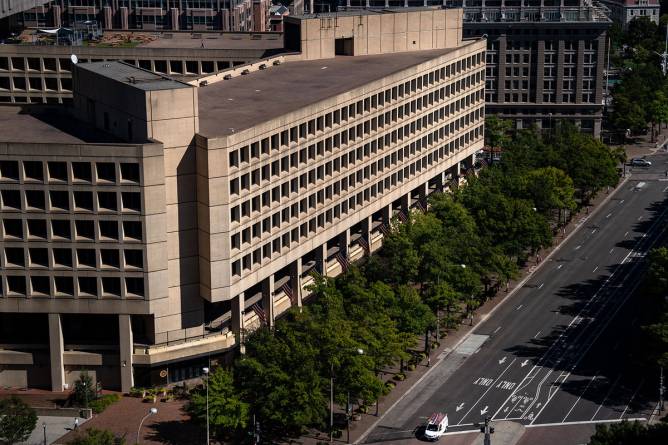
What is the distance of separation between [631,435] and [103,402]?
56.1 meters

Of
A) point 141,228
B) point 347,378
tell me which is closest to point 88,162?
point 141,228

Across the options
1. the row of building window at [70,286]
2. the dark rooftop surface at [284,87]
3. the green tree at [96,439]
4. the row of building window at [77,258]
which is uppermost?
the dark rooftop surface at [284,87]

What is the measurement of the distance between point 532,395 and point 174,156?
153 feet

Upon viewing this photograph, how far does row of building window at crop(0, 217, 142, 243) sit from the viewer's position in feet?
424

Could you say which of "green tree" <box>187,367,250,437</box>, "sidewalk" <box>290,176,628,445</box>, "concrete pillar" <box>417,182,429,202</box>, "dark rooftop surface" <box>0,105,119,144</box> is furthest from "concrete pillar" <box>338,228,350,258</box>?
"green tree" <box>187,367,250,437</box>

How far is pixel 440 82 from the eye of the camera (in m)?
187

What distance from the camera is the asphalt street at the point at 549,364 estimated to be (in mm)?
131500

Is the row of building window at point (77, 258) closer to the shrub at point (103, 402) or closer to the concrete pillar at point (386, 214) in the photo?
the shrub at point (103, 402)

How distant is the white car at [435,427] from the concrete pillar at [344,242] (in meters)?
42.2

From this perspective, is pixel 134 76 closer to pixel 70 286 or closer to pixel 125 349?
pixel 70 286

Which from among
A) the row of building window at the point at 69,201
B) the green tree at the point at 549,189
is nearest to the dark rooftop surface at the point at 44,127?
Answer: the row of building window at the point at 69,201

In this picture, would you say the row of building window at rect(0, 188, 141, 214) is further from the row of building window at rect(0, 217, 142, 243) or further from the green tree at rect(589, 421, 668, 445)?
the green tree at rect(589, 421, 668, 445)

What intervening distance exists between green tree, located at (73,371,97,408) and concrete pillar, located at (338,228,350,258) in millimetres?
A: 44660

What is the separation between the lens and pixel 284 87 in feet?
537
